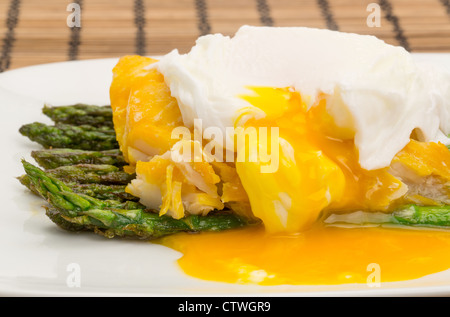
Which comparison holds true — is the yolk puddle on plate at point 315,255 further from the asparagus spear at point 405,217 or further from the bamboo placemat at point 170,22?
the bamboo placemat at point 170,22

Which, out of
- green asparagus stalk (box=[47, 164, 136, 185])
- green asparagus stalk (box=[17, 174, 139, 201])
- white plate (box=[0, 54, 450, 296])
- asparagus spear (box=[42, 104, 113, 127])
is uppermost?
asparagus spear (box=[42, 104, 113, 127])

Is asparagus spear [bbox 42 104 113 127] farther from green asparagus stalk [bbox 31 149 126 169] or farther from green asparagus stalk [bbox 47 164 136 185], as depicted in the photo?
green asparagus stalk [bbox 47 164 136 185]

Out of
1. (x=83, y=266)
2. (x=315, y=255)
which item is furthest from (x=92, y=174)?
(x=315, y=255)

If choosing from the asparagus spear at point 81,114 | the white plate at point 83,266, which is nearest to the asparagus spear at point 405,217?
the white plate at point 83,266

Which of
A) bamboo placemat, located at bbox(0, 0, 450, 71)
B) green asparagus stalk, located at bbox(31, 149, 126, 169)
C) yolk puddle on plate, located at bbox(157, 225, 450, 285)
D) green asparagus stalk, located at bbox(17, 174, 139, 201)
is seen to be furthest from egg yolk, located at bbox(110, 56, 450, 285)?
bamboo placemat, located at bbox(0, 0, 450, 71)

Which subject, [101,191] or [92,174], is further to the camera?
[92,174]

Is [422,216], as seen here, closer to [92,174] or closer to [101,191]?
[101,191]
